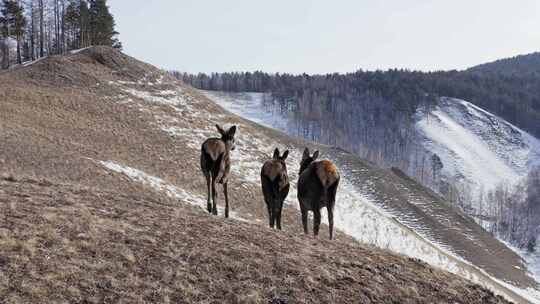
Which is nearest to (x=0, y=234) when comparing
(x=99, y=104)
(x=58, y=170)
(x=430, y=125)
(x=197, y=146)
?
(x=58, y=170)

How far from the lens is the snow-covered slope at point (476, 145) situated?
141 meters

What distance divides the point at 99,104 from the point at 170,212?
3094cm

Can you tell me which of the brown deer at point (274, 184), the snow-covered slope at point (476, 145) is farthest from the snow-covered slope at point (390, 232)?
the snow-covered slope at point (476, 145)

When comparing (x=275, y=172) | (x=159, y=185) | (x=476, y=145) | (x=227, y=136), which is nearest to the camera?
(x=275, y=172)

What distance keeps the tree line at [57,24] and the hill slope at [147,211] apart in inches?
714

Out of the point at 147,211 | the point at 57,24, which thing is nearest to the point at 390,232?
the point at 147,211

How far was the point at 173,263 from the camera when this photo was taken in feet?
21.8

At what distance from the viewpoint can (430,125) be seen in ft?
581

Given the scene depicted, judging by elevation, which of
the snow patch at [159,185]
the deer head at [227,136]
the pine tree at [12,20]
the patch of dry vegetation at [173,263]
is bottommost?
the snow patch at [159,185]

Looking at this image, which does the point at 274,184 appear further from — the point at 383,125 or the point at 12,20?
the point at 383,125

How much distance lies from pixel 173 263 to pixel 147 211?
123 inches

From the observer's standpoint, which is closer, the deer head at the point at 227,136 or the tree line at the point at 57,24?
the deer head at the point at 227,136

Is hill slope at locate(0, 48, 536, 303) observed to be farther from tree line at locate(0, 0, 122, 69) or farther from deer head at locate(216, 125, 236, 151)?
tree line at locate(0, 0, 122, 69)

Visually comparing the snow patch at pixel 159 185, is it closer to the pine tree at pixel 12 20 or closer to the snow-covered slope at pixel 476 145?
the pine tree at pixel 12 20
